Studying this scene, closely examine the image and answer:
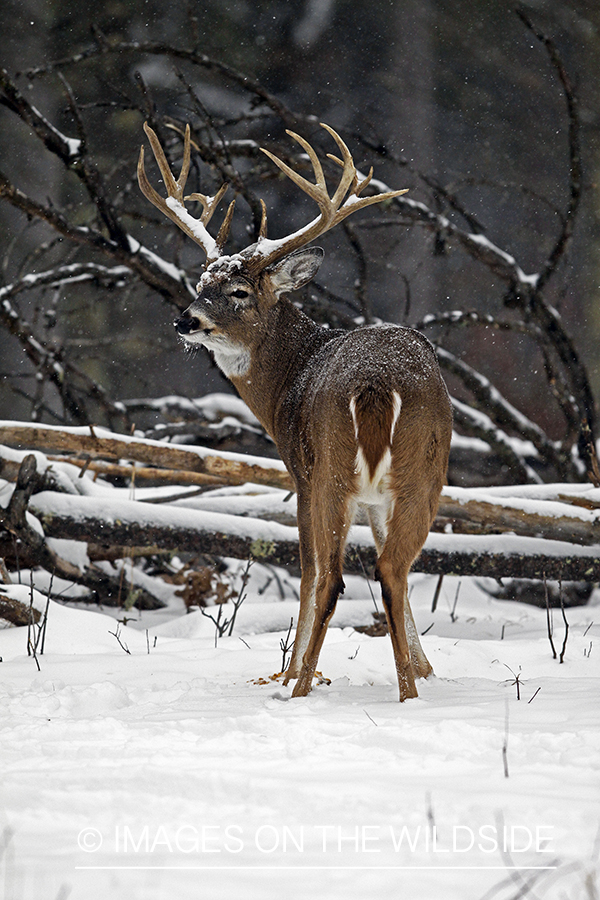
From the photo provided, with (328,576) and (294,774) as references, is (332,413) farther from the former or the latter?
(294,774)

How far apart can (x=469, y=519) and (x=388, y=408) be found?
244cm

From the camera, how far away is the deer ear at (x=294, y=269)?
→ 4.55m

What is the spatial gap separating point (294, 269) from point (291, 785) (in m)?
3.17

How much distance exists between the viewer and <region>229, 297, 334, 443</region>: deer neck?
14.5 ft

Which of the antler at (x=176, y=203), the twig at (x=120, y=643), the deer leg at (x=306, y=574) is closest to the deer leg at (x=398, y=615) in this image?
the deer leg at (x=306, y=574)

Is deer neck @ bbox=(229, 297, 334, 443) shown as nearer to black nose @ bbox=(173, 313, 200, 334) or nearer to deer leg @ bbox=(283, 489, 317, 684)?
black nose @ bbox=(173, 313, 200, 334)

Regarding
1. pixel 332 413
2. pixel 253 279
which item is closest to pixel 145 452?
pixel 253 279

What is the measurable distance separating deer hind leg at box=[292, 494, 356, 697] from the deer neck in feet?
3.76

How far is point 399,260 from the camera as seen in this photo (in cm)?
Result: 1616

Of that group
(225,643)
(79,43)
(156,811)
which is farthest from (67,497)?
(79,43)

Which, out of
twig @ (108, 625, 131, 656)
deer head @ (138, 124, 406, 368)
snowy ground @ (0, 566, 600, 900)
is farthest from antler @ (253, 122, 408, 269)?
snowy ground @ (0, 566, 600, 900)

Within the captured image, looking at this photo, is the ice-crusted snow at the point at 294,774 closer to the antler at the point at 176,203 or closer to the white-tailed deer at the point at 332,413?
the white-tailed deer at the point at 332,413

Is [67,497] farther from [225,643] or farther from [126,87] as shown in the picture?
[126,87]

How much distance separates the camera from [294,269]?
459cm
